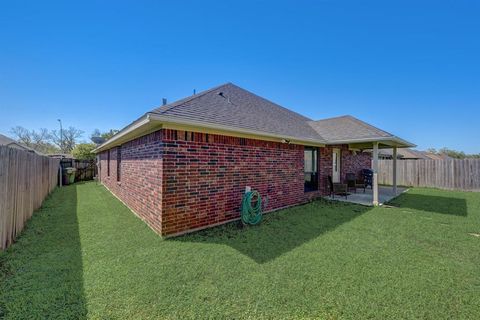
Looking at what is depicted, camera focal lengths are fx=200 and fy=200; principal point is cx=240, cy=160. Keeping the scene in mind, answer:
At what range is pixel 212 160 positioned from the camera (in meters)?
5.41

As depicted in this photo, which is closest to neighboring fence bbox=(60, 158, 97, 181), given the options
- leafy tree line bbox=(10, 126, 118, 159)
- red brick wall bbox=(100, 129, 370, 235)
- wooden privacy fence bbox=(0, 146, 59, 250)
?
red brick wall bbox=(100, 129, 370, 235)

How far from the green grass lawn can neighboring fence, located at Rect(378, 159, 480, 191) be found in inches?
400

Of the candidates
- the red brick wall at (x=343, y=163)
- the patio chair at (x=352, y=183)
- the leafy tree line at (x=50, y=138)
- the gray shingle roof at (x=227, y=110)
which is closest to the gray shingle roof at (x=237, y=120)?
the gray shingle roof at (x=227, y=110)

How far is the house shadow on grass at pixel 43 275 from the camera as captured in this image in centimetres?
238

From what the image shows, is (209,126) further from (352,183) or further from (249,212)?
(352,183)

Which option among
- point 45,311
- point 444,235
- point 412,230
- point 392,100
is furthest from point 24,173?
point 392,100

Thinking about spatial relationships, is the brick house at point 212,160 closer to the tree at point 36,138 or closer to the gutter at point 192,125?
the gutter at point 192,125

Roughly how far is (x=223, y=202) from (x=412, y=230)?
16.4 feet

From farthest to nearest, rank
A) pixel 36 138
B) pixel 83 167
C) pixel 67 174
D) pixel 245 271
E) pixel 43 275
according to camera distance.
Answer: pixel 36 138 < pixel 83 167 < pixel 67 174 < pixel 245 271 < pixel 43 275

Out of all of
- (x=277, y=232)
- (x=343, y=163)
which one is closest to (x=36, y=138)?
(x=277, y=232)

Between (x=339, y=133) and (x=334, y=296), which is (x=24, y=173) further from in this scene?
(x=339, y=133)

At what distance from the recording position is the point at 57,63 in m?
8.39

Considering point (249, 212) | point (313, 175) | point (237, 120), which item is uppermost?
point (237, 120)

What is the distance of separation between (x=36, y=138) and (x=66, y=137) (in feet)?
15.0
